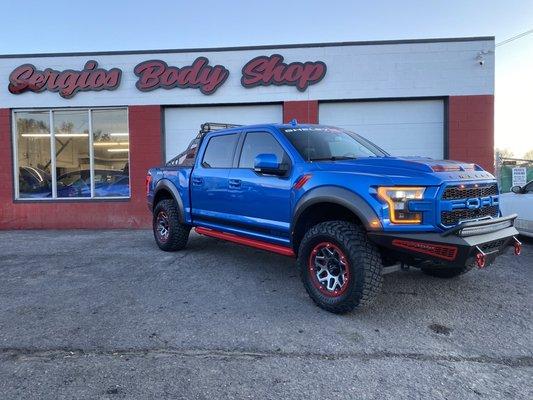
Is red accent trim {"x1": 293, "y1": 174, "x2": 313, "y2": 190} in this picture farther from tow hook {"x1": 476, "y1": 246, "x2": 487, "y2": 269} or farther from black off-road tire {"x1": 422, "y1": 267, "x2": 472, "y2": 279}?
black off-road tire {"x1": 422, "y1": 267, "x2": 472, "y2": 279}

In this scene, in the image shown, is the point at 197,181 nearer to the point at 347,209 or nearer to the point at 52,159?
the point at 347,209

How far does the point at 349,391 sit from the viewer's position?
3.09 m

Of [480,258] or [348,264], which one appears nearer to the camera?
[480,258]

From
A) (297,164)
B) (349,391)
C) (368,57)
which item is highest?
(368,57)

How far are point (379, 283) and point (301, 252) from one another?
0.90m

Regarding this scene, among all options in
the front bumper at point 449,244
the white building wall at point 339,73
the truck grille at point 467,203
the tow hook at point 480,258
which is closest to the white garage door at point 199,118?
the white building wall at point 339,73

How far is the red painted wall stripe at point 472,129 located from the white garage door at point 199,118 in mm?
4048

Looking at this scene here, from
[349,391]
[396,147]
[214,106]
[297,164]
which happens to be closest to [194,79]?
[214,106]

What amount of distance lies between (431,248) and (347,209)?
2.88 feet

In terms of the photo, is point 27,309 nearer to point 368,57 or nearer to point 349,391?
point 349,391

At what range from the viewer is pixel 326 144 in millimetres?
5422

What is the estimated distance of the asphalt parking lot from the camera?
10.4ft

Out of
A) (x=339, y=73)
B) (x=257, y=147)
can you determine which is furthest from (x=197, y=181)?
(x=339, y=73)

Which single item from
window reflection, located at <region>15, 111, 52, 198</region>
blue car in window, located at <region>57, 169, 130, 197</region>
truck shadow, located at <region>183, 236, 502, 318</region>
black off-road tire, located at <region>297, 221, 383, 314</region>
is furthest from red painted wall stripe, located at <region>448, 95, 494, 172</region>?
window reflection, located at <region>15, 111, 52, 198</region>
